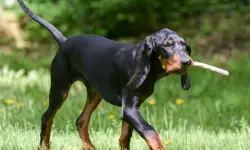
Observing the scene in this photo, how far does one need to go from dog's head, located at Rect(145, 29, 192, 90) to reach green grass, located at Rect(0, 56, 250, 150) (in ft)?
3.46

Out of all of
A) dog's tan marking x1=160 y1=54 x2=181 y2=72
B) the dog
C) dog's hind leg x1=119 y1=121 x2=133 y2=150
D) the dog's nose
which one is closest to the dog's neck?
the dog

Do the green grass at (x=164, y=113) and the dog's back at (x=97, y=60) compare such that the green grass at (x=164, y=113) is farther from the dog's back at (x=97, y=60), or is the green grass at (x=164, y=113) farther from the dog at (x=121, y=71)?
the dog's back at (x=97, y=60)

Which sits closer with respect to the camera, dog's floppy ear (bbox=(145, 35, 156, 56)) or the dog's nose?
the dog's nose

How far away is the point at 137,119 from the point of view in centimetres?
330

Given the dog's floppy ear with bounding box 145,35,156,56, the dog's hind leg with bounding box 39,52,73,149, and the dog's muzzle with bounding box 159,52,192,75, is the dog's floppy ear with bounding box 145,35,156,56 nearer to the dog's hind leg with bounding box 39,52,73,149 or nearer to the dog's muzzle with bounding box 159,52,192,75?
the dog's muzzle with bounding box 159,52,192,75

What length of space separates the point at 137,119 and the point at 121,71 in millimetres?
392

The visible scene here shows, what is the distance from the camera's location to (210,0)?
10484 millimetres

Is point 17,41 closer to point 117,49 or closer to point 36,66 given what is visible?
point 36,66

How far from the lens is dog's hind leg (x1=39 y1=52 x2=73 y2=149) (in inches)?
160

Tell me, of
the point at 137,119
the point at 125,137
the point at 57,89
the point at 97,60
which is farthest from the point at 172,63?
the point at 57,89

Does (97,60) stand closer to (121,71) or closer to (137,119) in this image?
(121,71)

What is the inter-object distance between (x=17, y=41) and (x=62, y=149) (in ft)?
26.6

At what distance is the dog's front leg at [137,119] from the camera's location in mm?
3191

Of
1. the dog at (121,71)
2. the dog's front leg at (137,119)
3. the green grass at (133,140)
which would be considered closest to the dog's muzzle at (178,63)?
the dog at (121,71)
